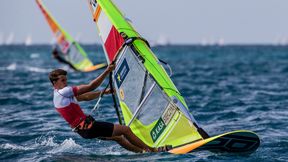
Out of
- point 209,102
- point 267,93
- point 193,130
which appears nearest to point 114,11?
point 193,130

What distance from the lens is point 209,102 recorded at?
57.9 ft

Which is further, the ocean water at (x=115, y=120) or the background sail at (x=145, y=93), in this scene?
the ocean water at (x=115, y=120)

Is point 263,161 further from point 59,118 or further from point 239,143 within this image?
point 59,118

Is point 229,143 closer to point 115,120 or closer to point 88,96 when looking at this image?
point 88,96

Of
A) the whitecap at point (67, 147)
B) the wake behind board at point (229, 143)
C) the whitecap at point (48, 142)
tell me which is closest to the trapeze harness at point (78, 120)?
the whitecap at point (67, 147)

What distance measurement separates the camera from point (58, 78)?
29.8 feet

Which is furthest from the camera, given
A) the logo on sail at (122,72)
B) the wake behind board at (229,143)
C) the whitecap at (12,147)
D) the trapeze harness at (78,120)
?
the whitecap at (12,147)

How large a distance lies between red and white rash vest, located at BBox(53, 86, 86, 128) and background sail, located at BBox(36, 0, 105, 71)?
25.1 m

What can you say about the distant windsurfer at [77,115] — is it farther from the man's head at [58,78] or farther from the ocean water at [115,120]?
the ocean water at [115,120]

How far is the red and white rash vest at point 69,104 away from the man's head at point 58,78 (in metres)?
0.08

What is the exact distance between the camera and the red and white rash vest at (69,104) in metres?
9.06

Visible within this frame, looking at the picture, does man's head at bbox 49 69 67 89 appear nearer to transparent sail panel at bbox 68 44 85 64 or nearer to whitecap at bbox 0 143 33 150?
whitecap at bbox 0 143 33 150

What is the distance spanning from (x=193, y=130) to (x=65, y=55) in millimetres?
26975

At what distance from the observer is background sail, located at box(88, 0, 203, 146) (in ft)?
30.8
